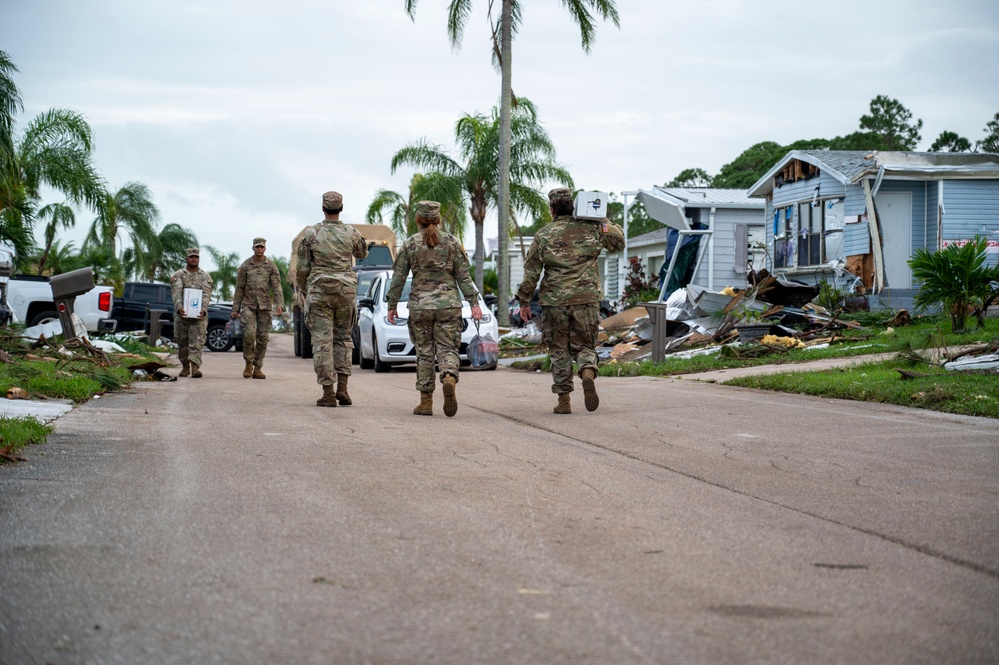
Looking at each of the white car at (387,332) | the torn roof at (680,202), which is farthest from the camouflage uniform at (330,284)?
the torn roof at (680,202)

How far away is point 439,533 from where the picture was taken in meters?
4.66

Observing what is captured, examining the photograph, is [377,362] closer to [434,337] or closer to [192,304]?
[192,304]

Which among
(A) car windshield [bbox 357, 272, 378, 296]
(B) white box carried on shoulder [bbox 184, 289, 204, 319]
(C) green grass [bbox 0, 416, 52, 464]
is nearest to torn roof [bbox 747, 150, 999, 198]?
(A) car windshield [bbox 357, 272, 378, 296]

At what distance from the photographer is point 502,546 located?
442 centimetres

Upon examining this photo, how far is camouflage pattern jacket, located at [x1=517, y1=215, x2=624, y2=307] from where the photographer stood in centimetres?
1026

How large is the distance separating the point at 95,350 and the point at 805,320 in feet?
39.9

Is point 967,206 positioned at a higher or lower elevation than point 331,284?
higher

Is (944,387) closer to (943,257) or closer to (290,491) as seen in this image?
(943,257)

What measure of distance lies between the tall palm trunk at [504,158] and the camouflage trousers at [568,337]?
54.3 feet

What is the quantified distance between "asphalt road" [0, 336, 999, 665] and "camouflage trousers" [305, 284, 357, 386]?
272 cm

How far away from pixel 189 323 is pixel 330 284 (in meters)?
6.13

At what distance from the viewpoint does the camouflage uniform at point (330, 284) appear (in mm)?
11219

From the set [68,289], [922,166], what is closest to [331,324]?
[68,289]

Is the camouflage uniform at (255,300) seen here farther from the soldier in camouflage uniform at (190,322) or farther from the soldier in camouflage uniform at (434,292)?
the soldier in camouflage uniform at (434,292)
